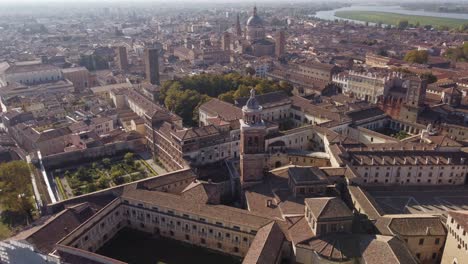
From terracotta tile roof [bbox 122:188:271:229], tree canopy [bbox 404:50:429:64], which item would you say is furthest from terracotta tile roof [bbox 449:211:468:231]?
tree canopy [bbox 404:50:429:64]

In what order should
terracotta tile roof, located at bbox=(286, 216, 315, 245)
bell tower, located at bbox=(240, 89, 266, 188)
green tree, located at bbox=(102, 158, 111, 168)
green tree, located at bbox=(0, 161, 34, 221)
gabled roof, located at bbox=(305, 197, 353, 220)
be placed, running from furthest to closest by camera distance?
green tree, located at bbox=(102, 158, 111, 168) < green tree, located at bbox=(0, 161, 34, 221) < bell tower, located at bbox=(240, 89, 266, 188) < terracotta tile roof, located at bbox=(286, 216, 315, 245) < gabled roof, located at bbox=(305, 197, 353, 220)

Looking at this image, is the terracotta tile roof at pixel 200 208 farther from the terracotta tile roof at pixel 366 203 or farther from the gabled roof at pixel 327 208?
the terracotta tile roof at pixel 366 203

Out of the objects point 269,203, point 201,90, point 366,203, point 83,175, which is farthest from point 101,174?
point 201,90

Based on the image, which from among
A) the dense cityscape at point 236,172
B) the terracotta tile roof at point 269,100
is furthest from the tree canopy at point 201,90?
the terracotta tile roof at point 269,100

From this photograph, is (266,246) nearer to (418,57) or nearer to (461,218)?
(461,218)

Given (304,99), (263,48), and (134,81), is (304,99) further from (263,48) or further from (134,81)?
(263,48)

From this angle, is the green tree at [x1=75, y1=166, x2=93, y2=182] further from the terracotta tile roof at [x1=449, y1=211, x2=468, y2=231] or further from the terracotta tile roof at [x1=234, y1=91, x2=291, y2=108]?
the terracotta tile roof at [x1=449, y1=211, x2=468, y2=231]

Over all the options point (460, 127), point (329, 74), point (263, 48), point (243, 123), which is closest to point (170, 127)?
point (243, 123)

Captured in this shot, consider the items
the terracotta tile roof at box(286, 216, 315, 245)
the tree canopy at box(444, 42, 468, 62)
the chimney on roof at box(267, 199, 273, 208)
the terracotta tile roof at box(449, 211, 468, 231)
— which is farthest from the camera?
the tree canopy at box(444, 42, 468, 62)
